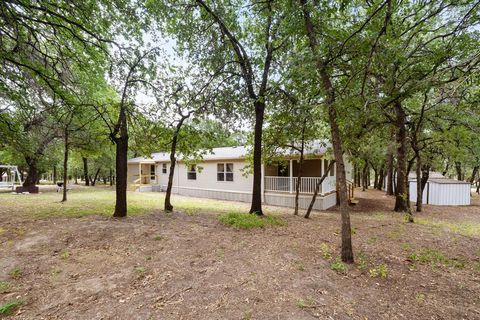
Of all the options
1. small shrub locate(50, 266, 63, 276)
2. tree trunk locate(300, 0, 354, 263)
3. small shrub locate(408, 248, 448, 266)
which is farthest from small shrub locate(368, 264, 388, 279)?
small shrub locate(50, 266, 63, 276)

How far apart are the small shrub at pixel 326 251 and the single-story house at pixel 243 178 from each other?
5380mm

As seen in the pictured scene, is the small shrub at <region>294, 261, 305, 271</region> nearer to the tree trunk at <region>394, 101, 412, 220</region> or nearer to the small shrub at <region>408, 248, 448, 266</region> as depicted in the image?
the small shrub at <region>408, 248, 448, 266</region>

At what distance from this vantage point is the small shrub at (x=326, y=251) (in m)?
5.02

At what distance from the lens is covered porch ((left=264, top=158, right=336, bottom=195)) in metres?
12.2

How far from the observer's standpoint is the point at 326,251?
532cm

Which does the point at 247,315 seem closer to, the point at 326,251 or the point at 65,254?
the point at 326,251

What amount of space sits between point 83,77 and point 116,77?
3.16 meters

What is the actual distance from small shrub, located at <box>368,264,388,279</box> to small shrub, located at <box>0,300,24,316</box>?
5503 mm

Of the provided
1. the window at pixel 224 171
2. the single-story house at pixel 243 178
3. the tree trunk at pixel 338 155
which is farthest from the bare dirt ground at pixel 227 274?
the window at pixel 224 171

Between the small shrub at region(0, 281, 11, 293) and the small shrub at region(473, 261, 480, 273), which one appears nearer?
the small shrub at region(0, 281, 11, 293)

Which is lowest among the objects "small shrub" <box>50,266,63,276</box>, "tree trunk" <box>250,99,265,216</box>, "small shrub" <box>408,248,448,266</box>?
"small shrub" <box>408,248,448,266</box>

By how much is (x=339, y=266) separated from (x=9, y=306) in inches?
204

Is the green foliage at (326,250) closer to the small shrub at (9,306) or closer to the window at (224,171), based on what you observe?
the small shrub at (9,306)

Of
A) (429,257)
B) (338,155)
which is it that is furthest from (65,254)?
(429,257)
